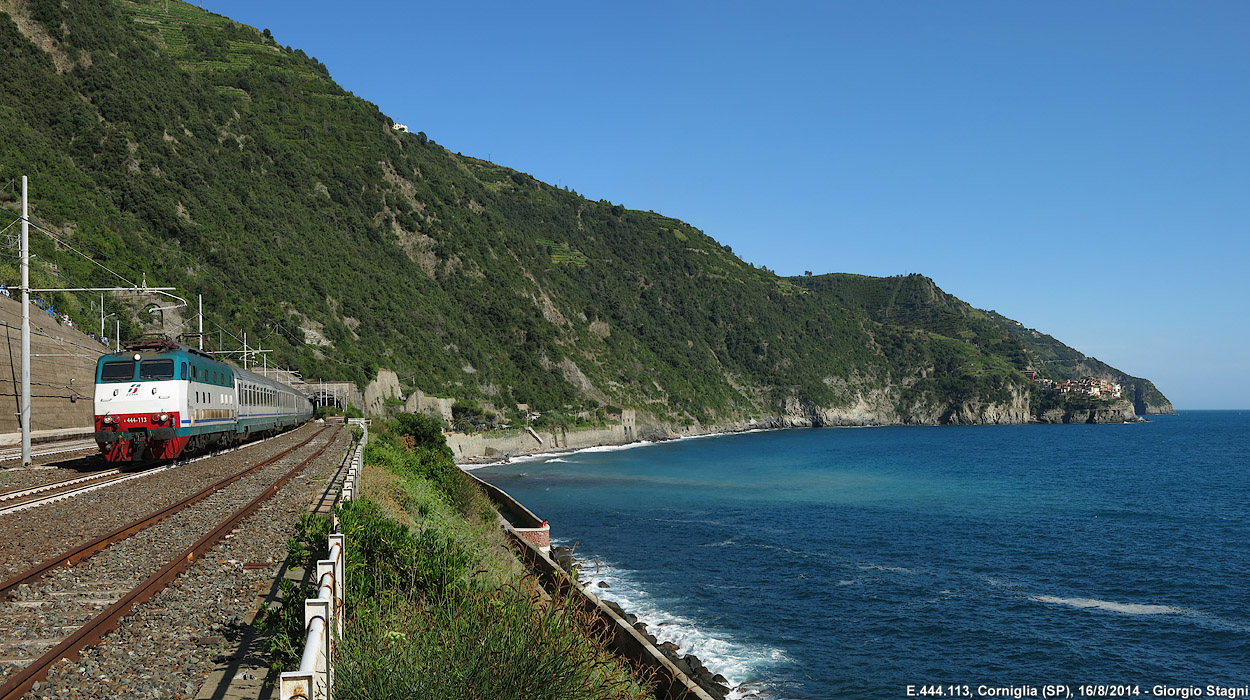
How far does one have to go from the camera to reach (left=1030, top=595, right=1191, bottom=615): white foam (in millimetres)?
27828

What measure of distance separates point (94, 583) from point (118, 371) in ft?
Result: 61.2

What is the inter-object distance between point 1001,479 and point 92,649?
84.1 m

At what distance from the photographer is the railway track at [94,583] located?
690cm

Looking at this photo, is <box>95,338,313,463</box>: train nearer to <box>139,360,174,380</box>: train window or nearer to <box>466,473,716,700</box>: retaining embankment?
<box>139,360,174,380</box>: train window

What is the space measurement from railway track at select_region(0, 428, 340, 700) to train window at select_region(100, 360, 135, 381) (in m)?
10.9

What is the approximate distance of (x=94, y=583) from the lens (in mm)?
9594

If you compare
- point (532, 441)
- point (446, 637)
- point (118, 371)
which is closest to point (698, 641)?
point (446, 637)

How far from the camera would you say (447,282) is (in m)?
139

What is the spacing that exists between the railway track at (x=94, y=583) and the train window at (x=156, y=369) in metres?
10.5

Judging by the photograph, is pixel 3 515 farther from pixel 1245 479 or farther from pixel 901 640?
pixel 1245 479

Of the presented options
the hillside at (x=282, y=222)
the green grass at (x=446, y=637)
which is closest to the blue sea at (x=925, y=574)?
the green grass at (x=446, y=637)

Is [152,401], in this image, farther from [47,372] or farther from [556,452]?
[556,452]

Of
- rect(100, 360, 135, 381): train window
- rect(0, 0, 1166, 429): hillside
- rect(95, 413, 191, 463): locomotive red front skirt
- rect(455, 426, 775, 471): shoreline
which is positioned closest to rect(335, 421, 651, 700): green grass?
rect(95, 413, 191, 463): locomotive red front skirt

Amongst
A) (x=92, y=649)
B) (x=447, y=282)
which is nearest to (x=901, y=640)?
(x=92, y=649)
